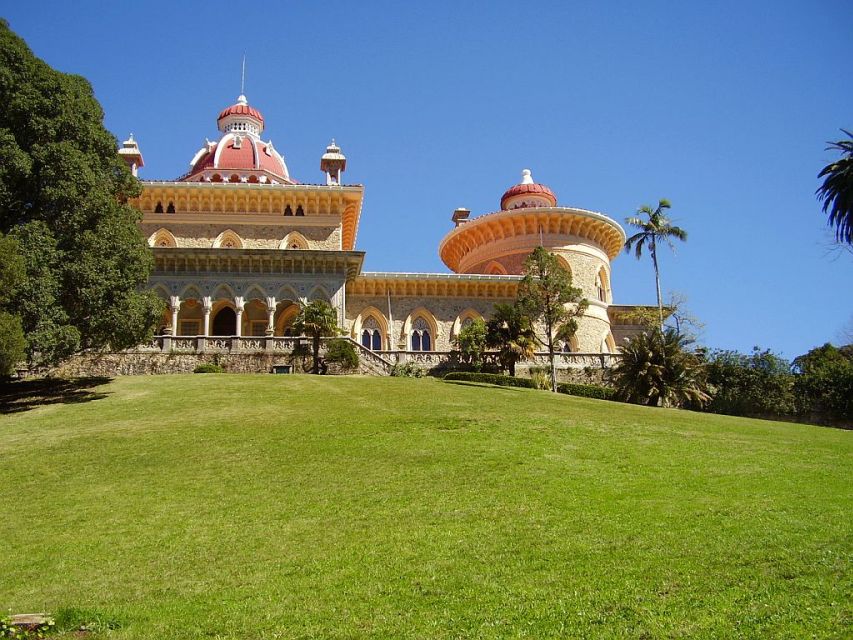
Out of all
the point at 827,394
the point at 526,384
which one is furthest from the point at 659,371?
the point at 827,394

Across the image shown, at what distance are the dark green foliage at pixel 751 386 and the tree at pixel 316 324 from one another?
17.8m

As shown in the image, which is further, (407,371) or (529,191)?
(529,191)

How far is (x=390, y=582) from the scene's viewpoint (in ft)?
29.2

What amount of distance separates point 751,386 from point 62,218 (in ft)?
97.9

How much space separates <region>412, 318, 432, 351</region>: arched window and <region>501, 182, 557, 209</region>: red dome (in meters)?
14.4

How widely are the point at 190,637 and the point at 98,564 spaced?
3244 millimetres

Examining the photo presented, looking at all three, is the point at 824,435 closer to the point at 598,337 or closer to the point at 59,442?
the point at 59,442

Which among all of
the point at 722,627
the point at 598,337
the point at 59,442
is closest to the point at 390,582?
the point at 722,627

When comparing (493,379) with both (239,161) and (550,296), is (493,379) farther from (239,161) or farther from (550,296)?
(239,161)

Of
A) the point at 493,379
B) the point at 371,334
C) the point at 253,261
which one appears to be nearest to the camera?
the point at 493,379

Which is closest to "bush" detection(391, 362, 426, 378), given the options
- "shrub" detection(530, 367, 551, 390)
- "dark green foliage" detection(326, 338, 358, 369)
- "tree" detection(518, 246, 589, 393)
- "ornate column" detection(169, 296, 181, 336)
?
"dark green foliage" detection(326, 338, 358, 369)

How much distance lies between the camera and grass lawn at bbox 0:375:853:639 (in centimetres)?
782

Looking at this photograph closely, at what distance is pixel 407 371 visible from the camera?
116 ft

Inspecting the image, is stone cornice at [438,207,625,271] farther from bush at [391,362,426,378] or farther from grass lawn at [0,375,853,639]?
grass lawn at [0,375,853,639]
